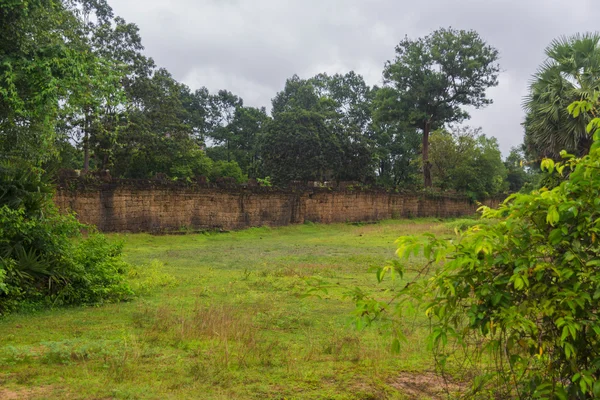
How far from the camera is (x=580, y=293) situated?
261 cm

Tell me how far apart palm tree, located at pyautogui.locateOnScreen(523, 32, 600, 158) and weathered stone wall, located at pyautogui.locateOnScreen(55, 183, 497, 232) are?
1254 cm

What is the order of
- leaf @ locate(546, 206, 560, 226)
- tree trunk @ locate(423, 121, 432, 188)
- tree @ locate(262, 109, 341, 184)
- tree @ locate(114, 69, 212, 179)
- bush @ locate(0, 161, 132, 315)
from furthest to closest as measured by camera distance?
tree trunk @ locate(423, 121, 432, 188) → tree @ locate(262, 109, 341, 184) → tree @ locate(114, 69, 212, 179) → bush @ locate(0, 161, 132, 315) → leaf @ locate(546, 206, 560, 226)

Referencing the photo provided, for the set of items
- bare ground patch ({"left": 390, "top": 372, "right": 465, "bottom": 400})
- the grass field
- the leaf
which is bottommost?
bare ground patch ({"left": 390, "top": 372, "right": 465, "bottom": 400})

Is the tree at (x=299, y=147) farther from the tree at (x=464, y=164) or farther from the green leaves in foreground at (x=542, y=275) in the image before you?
the green leaves in foreground at (x=542, y=275)

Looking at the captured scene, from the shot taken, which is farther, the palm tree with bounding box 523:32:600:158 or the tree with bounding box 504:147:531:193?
the tree with bounding box 504:147:531:193

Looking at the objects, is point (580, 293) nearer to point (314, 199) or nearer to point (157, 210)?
point (157, 210)

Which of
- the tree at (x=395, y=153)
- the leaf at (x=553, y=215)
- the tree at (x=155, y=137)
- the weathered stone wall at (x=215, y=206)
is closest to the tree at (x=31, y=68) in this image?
the leaf at (x=553, y=215)

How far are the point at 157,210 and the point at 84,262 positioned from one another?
13.1 m

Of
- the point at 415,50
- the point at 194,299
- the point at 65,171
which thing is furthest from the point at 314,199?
the point at 194,299

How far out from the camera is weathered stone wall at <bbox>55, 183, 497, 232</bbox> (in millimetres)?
18766

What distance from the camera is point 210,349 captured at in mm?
5133

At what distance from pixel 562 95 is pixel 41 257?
14.9m

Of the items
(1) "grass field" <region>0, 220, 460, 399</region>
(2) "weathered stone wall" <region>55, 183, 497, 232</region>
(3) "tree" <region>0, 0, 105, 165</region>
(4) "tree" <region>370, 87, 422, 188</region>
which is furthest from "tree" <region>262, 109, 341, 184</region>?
(3) "tree" <region>0, 0, 105, 165</region>

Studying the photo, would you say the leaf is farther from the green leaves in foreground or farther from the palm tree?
the palm tree
